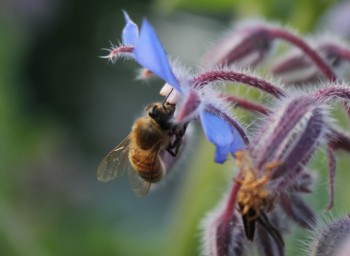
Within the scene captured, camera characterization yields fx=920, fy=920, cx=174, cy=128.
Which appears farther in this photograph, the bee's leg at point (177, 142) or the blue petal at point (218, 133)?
the bee's leg at point (177, 142)

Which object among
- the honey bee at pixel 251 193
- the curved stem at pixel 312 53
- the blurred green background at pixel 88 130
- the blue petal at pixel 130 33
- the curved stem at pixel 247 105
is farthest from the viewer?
the blurred green background at pixel 88 130

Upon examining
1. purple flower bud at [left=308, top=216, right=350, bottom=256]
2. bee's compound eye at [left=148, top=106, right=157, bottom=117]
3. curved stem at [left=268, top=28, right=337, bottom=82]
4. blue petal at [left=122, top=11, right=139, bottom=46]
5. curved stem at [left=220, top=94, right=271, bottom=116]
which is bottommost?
purple flower bud at [left=308, top=216, right=350, bottom=256]

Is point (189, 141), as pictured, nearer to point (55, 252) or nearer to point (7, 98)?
point (55, 252)

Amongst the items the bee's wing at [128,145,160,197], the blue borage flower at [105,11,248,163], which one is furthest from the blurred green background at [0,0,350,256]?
the blue borage flower at [105,11,248,163]

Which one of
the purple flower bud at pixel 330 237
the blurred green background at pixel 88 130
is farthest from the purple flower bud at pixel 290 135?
the blurred green background at pixel 88 130

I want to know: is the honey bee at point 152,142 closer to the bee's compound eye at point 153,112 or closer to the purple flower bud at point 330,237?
the bee's compound eye at point 153,112

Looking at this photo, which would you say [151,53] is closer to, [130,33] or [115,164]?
[130,33]

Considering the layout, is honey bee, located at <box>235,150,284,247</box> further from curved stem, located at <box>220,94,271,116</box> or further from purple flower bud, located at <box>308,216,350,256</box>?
curved stem, located at <box>220,94,271,116</box>
